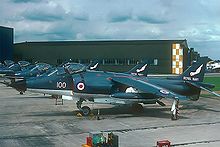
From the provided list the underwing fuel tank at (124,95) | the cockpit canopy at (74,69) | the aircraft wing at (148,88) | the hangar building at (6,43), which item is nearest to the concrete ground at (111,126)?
the underwing fuel tank at (124,95)

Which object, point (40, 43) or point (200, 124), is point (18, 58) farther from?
point (200, 124)

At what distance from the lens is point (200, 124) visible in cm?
1413

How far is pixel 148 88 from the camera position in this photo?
15.6 meters

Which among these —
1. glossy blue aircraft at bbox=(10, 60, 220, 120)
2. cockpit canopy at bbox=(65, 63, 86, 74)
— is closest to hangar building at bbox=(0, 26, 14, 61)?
cockpit canopy at bbox=(65, 63, 86, 74)

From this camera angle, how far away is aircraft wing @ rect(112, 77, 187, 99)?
48.7 ft

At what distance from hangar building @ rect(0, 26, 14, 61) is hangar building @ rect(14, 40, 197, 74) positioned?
9347mm

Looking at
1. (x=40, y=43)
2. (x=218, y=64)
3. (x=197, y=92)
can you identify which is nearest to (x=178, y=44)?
(x=218, y=64)

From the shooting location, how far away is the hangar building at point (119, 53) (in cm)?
6612

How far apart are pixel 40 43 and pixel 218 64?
42.3 m

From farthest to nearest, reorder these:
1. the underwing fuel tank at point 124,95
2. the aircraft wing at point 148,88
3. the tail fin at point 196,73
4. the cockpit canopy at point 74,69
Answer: the tail fin at point 196,73
the cockpit canopy at point 74,69
the underwing fuel tank at point 124,95
the aircraft wing at point 148,88

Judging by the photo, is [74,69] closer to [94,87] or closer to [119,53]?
[94,87]

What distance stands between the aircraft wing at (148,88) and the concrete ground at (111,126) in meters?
1.12

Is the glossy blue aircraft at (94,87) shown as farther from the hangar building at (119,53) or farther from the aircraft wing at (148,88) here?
the hangar building at (119,53)

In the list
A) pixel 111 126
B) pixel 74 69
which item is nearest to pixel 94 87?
A: pixel 74 69
